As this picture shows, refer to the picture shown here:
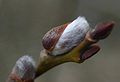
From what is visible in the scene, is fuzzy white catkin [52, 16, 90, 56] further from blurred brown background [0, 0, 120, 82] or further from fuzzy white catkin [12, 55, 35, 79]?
blurred brown background [0, 0, 120, 82]

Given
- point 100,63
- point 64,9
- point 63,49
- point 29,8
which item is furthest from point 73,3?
point 63,49

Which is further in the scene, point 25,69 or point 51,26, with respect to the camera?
point 51,26

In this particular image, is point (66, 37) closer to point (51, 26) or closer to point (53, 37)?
point (53, 37)

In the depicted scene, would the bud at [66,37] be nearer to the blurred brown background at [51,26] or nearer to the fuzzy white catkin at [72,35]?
the fuzzy white catkin at [72,35]

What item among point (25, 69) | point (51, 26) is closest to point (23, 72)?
point (25, 69)

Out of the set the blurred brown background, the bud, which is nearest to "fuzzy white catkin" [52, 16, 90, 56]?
the bud

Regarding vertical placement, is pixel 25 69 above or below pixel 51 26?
below

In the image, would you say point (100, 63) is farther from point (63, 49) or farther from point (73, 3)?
point (63, 49)
